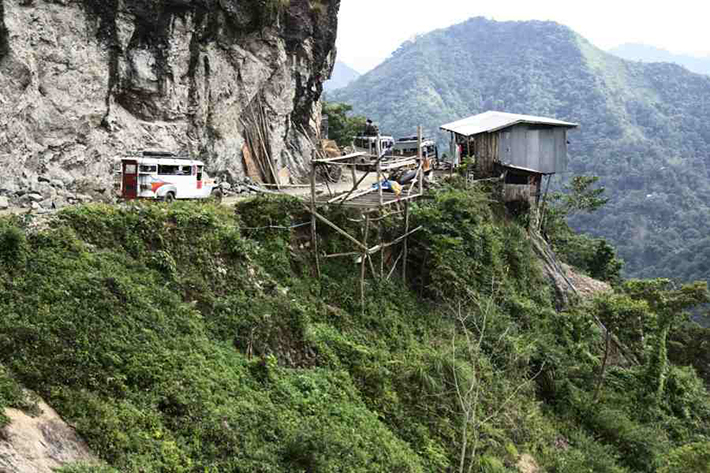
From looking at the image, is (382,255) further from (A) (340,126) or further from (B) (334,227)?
(A) (340,126)

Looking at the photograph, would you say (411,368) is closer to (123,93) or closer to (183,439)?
(183,439)

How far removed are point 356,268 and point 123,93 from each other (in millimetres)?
9946

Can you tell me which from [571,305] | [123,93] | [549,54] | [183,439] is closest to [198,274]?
[183,439]

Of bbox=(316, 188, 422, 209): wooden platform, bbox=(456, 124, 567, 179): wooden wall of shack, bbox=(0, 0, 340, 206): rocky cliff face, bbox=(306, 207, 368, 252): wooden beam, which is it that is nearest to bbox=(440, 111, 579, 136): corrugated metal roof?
bbox=(456, 124, 567, 179): wooden wall of shack

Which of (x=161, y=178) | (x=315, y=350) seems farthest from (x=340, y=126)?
(x=315, y=350)

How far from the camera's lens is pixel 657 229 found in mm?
67062

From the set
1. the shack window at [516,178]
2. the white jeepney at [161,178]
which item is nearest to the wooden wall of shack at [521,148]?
the shack window at [516,178]

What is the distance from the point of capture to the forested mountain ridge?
6756 cm

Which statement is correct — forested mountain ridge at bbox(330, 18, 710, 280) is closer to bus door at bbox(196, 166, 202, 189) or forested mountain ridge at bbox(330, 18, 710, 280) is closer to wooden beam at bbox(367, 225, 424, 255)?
wooden beam at bbox(367, 225, 424, 255)

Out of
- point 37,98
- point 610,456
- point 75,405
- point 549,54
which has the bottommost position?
point 610,456

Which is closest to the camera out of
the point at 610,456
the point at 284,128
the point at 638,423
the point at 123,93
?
the point at 610,456

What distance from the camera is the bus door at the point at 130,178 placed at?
664 inches

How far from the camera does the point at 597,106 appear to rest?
322ft

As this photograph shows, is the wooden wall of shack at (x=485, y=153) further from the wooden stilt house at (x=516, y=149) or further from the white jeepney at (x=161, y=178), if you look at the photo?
the white jeepney at (x=161, y=178)
